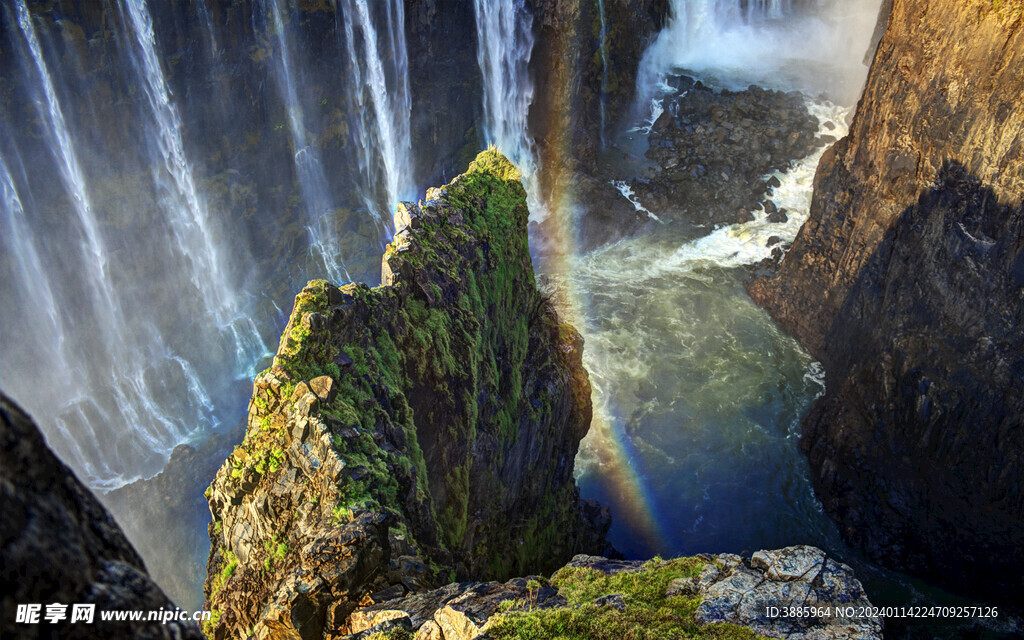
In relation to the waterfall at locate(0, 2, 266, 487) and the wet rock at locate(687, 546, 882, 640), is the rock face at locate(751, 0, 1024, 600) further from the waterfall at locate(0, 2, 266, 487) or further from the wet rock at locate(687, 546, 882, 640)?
the waterfall at locate(0, 2, 266, 487)

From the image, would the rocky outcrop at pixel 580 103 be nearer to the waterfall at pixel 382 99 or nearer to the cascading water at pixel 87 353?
the waterfall at pixel 382 99

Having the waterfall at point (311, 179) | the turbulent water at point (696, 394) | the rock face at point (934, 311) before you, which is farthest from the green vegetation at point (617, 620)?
the waterfall at point (311, 179)

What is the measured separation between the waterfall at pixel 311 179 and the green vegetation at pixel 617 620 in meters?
32.8

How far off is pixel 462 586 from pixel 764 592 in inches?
202

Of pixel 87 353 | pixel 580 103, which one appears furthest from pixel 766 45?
pixel 87 353

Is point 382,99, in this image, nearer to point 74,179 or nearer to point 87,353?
point 74,179

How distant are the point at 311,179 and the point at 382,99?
681cm

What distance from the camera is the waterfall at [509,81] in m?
45.8

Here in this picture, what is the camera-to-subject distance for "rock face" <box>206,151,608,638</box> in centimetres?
1147

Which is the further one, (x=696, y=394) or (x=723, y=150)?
(x=723, y=150)

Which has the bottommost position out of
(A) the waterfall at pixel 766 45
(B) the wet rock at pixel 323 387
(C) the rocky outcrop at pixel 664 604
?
(C) the rocky outcrop at pixel 664 604

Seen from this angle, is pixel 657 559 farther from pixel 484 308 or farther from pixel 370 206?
pixel 370 206

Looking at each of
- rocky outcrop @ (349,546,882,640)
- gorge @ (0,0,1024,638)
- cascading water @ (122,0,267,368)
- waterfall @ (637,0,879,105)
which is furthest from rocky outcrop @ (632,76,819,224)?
rocky outcrop @ (349,546,882,640)

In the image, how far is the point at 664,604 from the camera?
36.7ft
